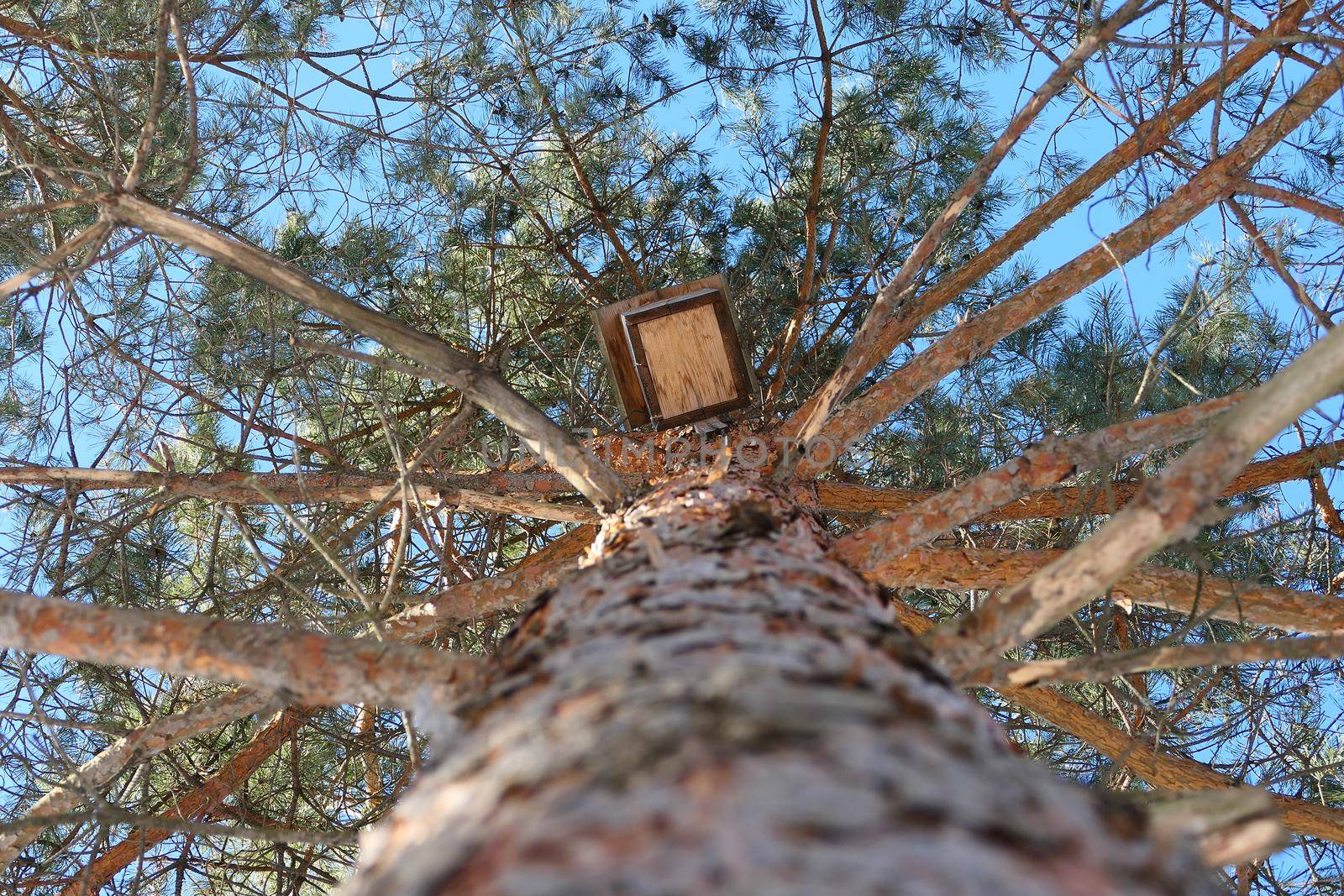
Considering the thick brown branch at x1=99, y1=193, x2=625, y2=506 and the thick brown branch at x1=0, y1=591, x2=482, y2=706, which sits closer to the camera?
the thick brown branch at x1=0, y1=591, x2=482, y2=706

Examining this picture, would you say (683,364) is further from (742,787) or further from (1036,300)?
(742,787)

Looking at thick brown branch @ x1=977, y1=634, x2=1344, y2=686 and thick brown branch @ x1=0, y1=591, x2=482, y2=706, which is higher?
thick brown branch @ x1=0, y1=591, x2=482, y2=706

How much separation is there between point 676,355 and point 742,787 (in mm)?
2324

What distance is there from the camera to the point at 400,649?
131 centimetres

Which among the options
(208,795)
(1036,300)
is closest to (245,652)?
(208,795)

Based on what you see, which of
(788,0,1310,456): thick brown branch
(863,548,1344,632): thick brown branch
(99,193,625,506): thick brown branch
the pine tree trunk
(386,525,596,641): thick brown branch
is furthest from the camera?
(788,0,1310,456): thick brown branch

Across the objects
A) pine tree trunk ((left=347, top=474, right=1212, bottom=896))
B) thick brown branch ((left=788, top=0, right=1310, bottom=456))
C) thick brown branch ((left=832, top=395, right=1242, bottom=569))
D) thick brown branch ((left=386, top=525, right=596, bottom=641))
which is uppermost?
thick brown branch ((left=788, top=0, right=1310, bottom=456))

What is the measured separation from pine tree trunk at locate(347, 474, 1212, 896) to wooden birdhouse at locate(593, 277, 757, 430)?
6.00 feet

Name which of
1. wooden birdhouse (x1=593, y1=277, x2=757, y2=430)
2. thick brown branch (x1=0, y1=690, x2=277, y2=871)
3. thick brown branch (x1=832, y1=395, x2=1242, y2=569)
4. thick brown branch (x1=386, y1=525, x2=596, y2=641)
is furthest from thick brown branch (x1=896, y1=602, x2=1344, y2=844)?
thick brown branch (x1=0, y1=690, x2=277, y2=871)

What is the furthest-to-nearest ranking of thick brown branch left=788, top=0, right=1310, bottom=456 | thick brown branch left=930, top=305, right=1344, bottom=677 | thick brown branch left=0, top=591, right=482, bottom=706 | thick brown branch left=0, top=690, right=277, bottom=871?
1. thick brown branch left=788, top=0, right=1310, bottom=456
2. thick brown branch left=0, top=690, right=277, bottom=871
3. thick brown branch left=0, top=591, right=482, bottom=706
4. thick brown branch left=930, top=305, right=1344, bottom=677

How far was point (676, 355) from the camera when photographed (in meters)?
2.98

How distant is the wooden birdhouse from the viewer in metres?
2.94

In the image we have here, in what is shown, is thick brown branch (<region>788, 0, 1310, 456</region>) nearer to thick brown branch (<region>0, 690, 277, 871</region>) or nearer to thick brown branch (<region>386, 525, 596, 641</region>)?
thick brown branch (<region>386, 525, 596, 641</region>)

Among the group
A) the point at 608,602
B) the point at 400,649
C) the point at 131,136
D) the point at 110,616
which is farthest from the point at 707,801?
the point at 131,136
